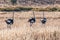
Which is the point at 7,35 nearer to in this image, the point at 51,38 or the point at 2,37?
the point at 2,37

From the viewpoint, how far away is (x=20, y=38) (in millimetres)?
12000

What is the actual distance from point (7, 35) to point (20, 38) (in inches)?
23.8

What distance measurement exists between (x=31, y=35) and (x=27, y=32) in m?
0.51

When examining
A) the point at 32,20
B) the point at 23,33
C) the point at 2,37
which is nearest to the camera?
the point at 2,37

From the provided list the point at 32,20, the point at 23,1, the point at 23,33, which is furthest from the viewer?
the point at 23,1

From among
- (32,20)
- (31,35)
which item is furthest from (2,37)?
(32,20)

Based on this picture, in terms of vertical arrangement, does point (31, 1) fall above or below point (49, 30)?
below

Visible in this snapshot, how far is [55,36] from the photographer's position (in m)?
12.8

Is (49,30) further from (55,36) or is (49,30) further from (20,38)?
(20,38)

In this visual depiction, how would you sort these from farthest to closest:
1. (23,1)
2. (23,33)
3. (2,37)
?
(23,1) → (23,33) → (2,37)

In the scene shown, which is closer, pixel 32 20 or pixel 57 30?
pixel 57 30

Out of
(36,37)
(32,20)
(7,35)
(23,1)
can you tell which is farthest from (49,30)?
(23,1)

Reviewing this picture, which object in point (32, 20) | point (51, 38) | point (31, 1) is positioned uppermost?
point (51, 38)

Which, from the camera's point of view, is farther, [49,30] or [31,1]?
[31,1]
